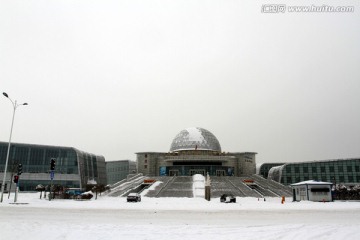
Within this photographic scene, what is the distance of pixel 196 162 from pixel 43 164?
142 feet

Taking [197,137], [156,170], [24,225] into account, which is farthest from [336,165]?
[24,225]

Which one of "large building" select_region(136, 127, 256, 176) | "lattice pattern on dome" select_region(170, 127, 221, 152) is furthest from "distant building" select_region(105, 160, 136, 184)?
"large building" select_region(136, 127, 256, 176)

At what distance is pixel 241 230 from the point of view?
13547mm

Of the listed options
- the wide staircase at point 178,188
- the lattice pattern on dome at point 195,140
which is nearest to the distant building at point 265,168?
the lattice pattern on dome at point 195,140

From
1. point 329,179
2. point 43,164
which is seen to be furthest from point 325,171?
point 43,164

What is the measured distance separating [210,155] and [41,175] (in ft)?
157

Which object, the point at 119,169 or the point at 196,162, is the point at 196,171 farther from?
the point at 119,169

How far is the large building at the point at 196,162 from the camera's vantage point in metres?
84.6

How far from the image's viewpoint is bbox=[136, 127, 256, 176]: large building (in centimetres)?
8462

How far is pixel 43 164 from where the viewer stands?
238 ft

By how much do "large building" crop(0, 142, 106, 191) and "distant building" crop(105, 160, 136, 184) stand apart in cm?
4249

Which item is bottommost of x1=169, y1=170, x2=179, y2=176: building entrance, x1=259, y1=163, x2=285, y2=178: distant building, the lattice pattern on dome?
x1=169, y1=170, x2=179, y2=176: building entrance

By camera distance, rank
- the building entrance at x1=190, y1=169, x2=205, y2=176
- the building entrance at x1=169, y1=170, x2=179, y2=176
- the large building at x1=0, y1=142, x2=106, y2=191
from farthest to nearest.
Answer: the building entrance at x1=169, y1=170, x2=179, y2=176, the building entrance at x1=190, y1=169, x2=205, y2=176, the large building at x1=0, y1=142, x2=106, y2=191

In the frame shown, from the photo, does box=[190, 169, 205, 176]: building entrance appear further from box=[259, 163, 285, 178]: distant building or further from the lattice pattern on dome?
box=[259, 163, 285, 178]: distant building
